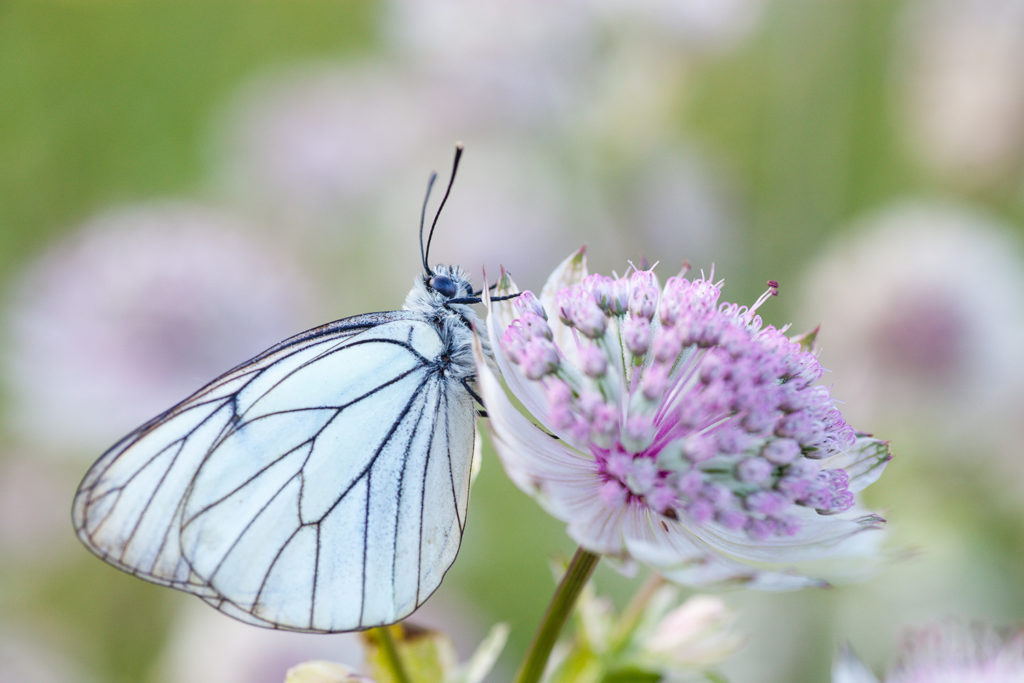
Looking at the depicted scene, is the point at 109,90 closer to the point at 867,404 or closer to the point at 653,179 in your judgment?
the point at 653,179

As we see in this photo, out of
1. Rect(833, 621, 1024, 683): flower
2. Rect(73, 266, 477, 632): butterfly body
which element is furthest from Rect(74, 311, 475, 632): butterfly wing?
Rect(833, 621, 1024, 683): flower

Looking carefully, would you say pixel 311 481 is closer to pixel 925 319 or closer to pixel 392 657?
pixel 392 657

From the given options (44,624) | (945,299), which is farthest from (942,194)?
(44,624)

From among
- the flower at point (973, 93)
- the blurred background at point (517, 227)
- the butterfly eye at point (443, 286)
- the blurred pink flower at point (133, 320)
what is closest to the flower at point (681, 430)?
the butterfly eye at point (443, 286)

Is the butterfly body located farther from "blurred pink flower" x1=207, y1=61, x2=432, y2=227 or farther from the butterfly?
"blurred pink flower" x1=207, y1=61, x2=432, y2=227

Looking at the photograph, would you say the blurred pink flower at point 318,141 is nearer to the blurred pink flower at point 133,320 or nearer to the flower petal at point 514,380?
the blurred pink flower at point 133,320

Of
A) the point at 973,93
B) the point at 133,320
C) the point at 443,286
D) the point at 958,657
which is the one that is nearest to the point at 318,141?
the point at 133,320
